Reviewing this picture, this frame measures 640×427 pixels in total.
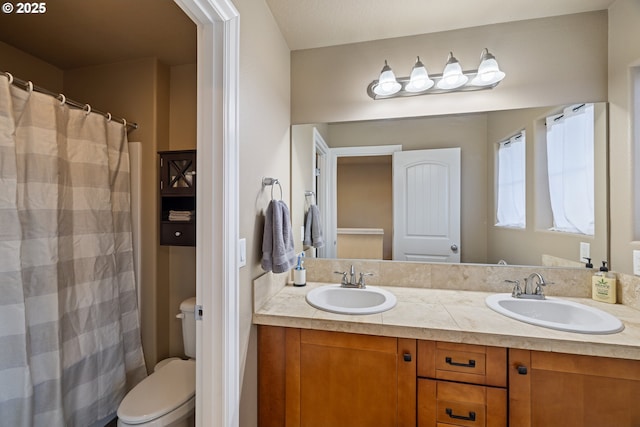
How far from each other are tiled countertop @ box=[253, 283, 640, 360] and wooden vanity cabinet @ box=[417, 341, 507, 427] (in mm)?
57

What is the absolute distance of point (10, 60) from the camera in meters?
1.62

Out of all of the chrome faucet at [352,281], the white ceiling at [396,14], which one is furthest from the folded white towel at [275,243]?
the white ceiling at [396,14]

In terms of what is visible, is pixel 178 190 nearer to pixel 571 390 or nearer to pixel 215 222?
pixel 215 222

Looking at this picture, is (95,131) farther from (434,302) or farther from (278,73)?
(434,302)

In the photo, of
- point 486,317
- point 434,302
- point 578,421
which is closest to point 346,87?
point 434,302

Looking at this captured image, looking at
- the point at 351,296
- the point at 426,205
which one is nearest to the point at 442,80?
the point at 426,205

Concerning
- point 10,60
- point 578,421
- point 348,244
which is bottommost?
point 578,421

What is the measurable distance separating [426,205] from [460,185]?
9.3 inches

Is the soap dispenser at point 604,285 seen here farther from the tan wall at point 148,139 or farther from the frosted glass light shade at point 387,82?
the tan wall at point 148,139

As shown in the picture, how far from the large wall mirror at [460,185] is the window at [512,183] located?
0.09 feet

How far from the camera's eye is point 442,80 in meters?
1.59

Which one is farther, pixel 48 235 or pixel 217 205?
pixel 48 235

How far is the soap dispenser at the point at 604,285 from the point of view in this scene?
136 cm

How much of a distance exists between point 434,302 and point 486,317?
0.84 feet
